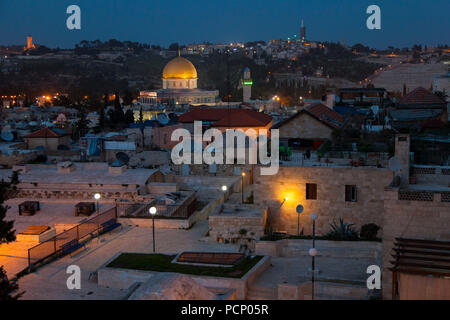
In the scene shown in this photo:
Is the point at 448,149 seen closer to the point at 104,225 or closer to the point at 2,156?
the point at 104,225

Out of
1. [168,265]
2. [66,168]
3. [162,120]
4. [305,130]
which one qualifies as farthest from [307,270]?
[162,120]

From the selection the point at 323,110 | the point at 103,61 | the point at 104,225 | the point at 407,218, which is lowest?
the point at 104,225

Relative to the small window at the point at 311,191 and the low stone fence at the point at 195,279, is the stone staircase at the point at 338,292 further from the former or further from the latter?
the small window at the point at 311,191

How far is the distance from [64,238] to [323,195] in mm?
6893

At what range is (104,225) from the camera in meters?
14.3

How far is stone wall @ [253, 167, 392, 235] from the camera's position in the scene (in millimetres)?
14750

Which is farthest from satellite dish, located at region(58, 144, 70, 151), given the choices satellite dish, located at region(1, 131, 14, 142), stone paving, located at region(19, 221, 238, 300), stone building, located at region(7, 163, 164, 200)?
stone paving, located at region(19, 221, 238, 300)

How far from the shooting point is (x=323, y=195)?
15.2m

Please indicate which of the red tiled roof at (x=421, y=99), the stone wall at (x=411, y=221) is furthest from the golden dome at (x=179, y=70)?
the stone wall at (x=411, y=221)

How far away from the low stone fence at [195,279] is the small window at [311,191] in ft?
14.1

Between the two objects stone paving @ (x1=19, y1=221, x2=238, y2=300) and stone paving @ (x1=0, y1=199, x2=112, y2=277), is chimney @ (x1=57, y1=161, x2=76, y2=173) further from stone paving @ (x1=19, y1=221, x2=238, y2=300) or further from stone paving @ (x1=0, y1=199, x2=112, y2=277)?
stone paving @ (x1=19, y1=221, x2=238, y2=300)

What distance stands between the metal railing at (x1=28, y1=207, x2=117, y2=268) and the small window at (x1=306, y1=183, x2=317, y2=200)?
536 centimetres
